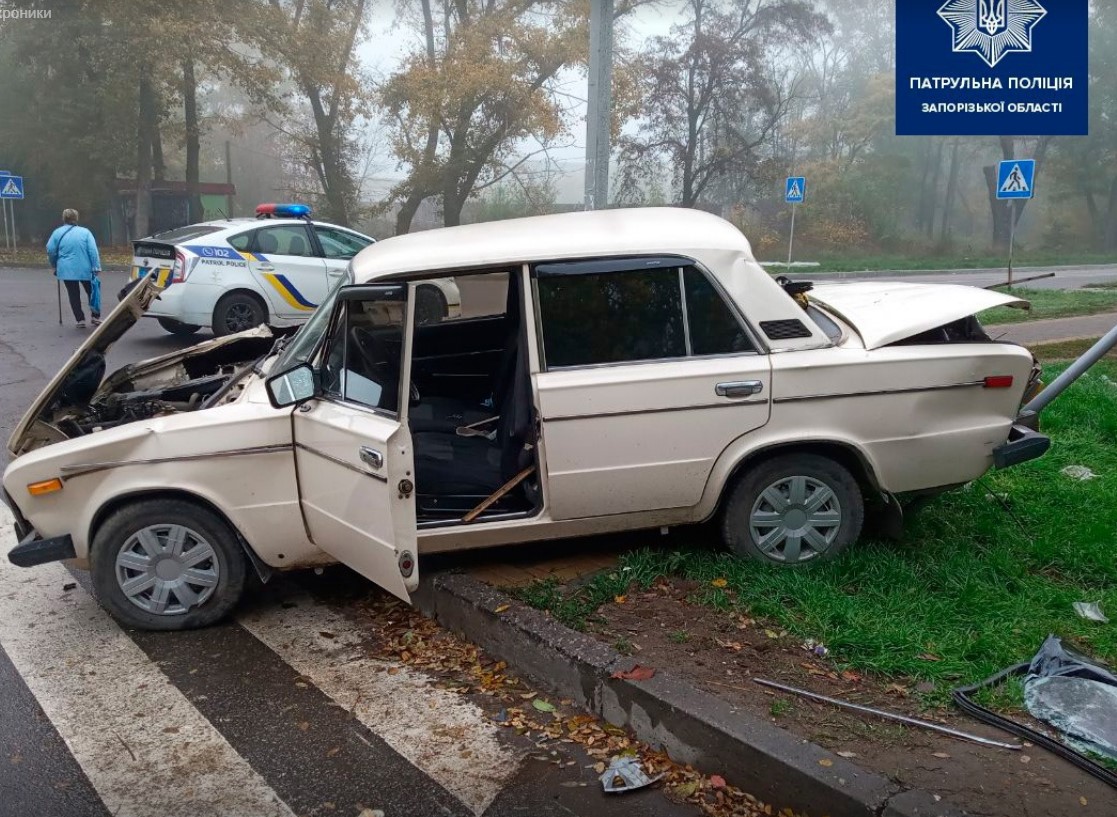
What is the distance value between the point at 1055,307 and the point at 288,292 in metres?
12.2

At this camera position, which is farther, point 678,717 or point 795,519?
point 795,519

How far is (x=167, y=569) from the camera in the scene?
15.0 feet

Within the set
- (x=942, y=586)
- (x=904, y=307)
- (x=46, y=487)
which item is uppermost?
(x=904, y=307)

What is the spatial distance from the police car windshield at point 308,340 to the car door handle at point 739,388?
1.88 metres

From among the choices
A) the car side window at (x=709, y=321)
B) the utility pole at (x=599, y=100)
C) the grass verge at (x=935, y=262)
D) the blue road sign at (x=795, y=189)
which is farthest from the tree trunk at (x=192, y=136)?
the car side window at (x=709, y=321)

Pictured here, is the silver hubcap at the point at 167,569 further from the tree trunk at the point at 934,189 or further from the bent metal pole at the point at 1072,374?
the tree trunk at the point at 934,189

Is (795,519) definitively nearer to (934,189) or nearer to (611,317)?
(611,317)

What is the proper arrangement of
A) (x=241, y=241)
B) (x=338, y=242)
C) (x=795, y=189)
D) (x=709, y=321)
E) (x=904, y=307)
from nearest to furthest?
(x=709, y=321), (x=904, y=307), (x=241, y=241), (x=338, y=242), (x=795, y=189)

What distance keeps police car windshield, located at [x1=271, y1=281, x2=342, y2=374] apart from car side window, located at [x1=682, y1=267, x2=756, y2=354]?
1.69 m

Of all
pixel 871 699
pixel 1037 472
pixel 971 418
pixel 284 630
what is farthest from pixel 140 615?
pixel 1037 472

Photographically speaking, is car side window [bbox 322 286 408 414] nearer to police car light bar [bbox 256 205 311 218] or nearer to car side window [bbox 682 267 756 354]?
car side window [bbox 682 267 756 354]

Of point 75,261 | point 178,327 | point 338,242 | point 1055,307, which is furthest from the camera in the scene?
point 1055,307

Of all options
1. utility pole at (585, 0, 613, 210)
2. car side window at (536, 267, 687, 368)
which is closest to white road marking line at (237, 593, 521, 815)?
car side window at (536, 267, 687, 368)

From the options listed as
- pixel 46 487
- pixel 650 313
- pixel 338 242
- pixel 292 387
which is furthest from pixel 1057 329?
pixel 46 487
